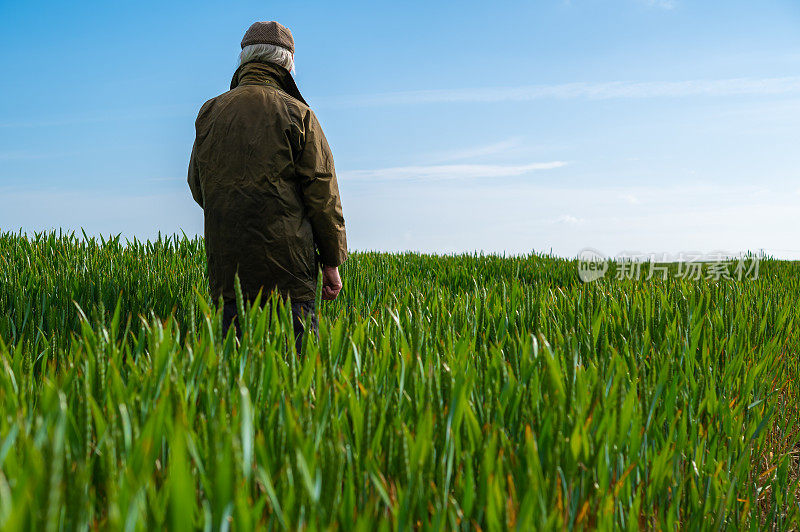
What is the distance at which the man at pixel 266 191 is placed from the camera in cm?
310

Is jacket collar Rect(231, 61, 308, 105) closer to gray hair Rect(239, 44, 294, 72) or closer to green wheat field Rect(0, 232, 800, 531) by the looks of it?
gray hair Rect(239, 44, 294, 72)

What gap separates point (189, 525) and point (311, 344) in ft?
3.17

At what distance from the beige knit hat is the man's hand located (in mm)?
1307

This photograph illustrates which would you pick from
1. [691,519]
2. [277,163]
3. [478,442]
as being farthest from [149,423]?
[277,163]

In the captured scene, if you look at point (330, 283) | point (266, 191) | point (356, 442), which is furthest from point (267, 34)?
point (356, 442)

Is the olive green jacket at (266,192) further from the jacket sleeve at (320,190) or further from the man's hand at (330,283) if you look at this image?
the man's hand at (330,283)

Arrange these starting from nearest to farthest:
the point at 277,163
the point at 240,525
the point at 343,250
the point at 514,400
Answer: the point at 240,525
the point at 514,400
the point at 277,163
the point at 343,250

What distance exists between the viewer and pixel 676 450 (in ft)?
5.54

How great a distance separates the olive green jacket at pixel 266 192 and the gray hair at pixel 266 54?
0.14 metres

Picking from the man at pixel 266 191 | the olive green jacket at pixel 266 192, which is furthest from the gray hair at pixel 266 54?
the olive green jacket at pixel 266 192

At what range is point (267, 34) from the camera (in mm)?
3387

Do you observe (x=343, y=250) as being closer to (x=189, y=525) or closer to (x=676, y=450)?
(x=676, y=450)

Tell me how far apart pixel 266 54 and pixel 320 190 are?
88 cm

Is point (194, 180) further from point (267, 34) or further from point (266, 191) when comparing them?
point (267, 34)
